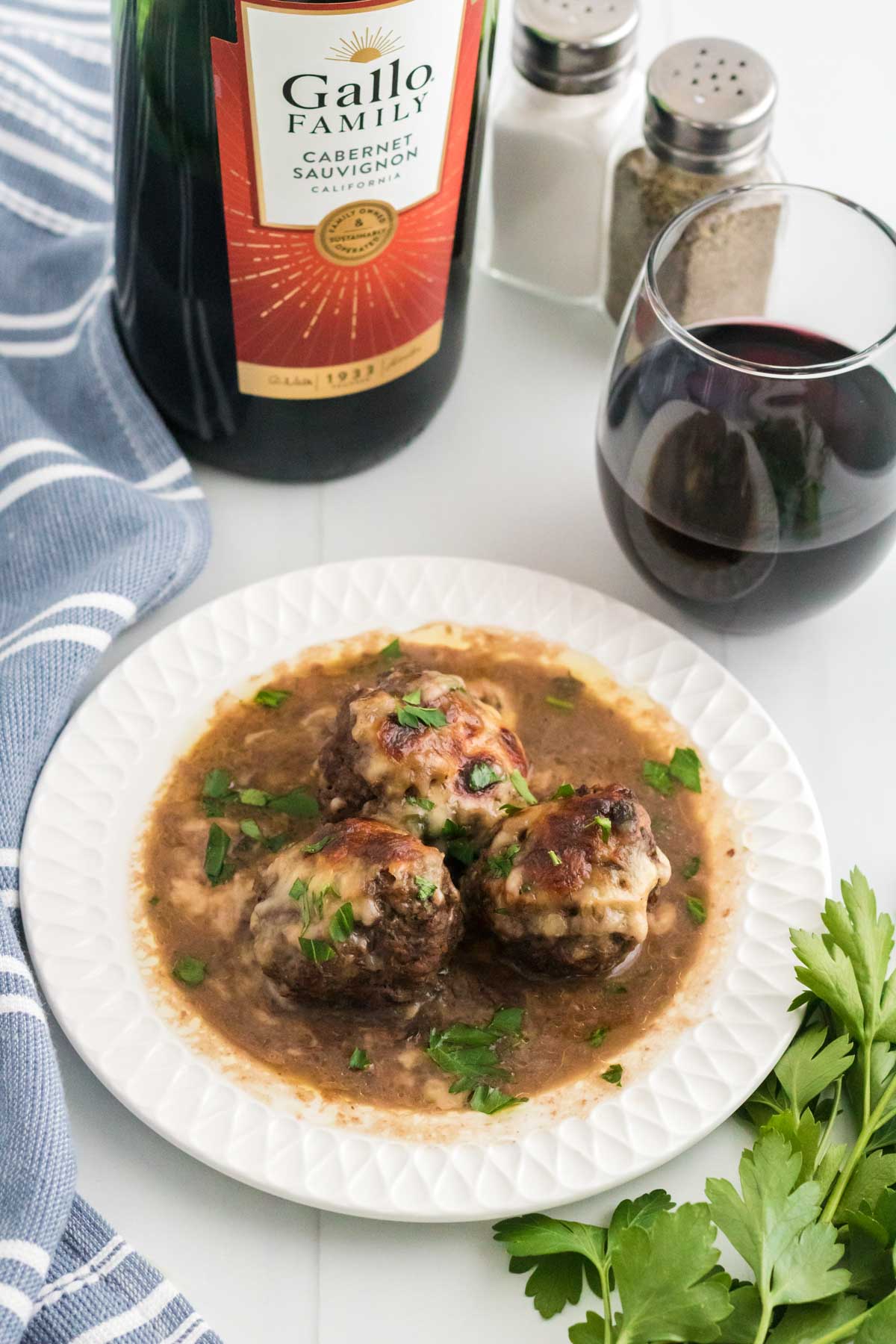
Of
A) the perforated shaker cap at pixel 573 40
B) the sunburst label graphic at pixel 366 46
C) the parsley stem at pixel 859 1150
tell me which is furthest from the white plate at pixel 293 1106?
the perforated shaker cap at pixel 573 40

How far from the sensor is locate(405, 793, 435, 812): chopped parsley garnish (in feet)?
6.68

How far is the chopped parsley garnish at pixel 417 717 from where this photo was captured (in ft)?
6.77

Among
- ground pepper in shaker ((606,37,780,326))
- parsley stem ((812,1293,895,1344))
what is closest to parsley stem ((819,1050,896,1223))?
parsley stem ((812,1293,895,1344))

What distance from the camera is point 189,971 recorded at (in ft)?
6.86

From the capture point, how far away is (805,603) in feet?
7.97

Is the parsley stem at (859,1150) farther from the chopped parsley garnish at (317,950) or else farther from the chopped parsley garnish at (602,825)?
the chopped parsley garnish at (317,950)

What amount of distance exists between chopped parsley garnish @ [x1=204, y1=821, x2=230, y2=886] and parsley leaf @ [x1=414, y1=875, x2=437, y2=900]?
378 millimetres

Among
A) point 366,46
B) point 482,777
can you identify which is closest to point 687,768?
point 482,777

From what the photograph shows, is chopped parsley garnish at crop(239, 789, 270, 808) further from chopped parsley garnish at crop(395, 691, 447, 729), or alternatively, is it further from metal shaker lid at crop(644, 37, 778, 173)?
metal shaker lid at crop(644, 37, 778, 173)

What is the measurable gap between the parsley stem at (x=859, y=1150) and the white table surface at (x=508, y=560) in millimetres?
150

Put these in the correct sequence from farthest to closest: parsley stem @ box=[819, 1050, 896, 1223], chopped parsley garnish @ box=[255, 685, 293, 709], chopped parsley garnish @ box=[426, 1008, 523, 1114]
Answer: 1. chopped parsley garnish @ box=[255, 685, 293, 709]
2. chopped parsley garnish @ box=[426, 1008, 523, 1114]
3. parsley stem @ box=[819, 1050, 896, 1223]

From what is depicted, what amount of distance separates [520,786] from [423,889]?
0.25 metres

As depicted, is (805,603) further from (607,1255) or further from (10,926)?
(10,926)

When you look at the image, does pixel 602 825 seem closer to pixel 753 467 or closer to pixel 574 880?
pixel 574 880
